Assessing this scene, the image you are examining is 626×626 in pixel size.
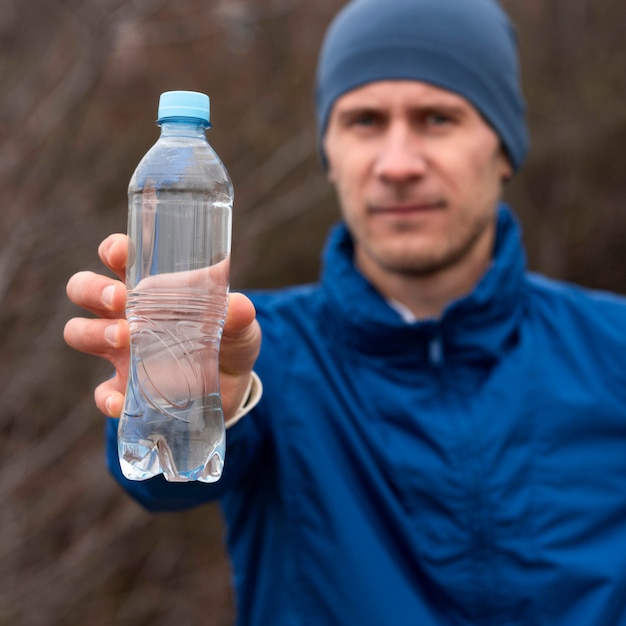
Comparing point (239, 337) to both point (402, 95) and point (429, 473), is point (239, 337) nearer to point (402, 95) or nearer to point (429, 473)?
point (429, 473)

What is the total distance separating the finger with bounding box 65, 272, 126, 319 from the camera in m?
1.57

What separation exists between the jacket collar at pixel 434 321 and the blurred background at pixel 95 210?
1309 millimetres

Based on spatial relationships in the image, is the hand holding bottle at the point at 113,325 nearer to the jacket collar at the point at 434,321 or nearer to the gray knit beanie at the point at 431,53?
the jacket collar at the point at 434,321

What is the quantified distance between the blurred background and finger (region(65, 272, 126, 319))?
1.64 metres

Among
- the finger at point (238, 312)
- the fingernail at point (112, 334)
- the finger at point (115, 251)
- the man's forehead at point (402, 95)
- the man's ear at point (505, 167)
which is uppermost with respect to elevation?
the man's forehead at point (402, 95)

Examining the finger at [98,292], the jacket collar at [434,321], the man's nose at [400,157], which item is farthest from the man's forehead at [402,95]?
the finger at [98,292]

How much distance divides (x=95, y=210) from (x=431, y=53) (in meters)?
1.85

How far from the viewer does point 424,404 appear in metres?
2.49

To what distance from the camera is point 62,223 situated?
3.48 m

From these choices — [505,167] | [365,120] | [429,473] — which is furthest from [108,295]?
[505,167]

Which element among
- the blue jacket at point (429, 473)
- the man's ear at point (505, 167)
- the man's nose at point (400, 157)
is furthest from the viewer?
the man's ear at point (505, 167)

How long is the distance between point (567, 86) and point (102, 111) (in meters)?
5.63

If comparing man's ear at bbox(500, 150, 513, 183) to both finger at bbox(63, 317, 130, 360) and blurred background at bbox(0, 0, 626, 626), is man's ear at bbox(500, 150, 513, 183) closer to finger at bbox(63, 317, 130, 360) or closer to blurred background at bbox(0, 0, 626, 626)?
blurred background at bbox(0, 0, 626, 626)

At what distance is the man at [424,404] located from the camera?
7.67ft
